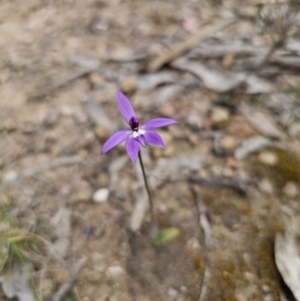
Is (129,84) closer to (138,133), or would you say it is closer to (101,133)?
(101,133)

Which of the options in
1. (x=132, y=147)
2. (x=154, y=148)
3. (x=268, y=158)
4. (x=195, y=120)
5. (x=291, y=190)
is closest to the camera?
(x=132, y=147)

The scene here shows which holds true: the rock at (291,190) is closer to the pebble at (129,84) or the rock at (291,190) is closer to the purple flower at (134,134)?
the purple flower at (134,134)

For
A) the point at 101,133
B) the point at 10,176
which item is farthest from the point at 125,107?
the point at 10,176

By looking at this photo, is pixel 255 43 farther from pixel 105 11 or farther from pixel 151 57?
pixel 105 11

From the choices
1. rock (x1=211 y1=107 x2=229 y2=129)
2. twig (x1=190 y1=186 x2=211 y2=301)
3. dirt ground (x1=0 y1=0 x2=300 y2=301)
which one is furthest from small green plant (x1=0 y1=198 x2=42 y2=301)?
rock (x1=211 y1=107 x2=229 y2=129)

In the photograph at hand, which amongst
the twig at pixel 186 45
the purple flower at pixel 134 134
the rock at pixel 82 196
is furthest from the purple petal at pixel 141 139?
the twig at pixel 186 45

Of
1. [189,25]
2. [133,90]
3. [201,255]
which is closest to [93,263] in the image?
[201,255]
